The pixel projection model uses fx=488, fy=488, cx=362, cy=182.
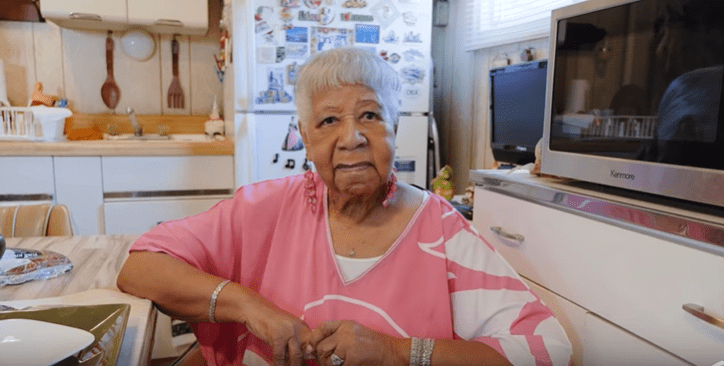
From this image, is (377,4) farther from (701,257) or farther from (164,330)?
(701,257)

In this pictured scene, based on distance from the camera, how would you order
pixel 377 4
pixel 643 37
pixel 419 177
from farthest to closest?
pixel 419 177 → pixel 377 4 → pixel 643 37

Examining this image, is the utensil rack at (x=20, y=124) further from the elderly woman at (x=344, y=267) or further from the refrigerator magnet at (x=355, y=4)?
the elderly woman at (x=344, y=267)

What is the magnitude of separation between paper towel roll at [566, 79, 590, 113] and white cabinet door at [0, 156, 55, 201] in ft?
7.42

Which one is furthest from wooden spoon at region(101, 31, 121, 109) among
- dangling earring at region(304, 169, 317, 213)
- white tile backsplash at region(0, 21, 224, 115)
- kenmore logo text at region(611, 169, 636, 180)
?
kenmore logo text at region(611, 169, 636, 180)

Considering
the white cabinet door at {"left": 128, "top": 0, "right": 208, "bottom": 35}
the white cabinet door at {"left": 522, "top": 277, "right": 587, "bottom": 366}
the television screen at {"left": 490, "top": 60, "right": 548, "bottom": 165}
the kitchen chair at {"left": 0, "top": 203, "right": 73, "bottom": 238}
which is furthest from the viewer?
the white cabinet door at {"left": 128, "top": 0, "right": 208, "bottom": 35}

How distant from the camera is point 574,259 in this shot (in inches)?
45.8

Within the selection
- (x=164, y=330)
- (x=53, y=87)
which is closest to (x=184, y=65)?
(x=53, y=87)

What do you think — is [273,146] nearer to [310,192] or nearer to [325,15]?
[325,15]

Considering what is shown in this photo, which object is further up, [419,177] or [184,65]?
[184,65]

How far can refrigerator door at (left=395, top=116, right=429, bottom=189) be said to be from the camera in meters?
2.48

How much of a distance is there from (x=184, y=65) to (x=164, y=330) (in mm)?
1843

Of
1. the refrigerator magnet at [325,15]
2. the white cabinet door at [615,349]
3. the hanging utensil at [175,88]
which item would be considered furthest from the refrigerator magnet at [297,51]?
the white cabinet door at [615,349]

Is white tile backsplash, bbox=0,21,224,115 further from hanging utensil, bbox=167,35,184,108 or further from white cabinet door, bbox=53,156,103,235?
white cabinet door, bbox=53,156,103,235

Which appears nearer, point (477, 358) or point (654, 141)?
point (477, 358)
